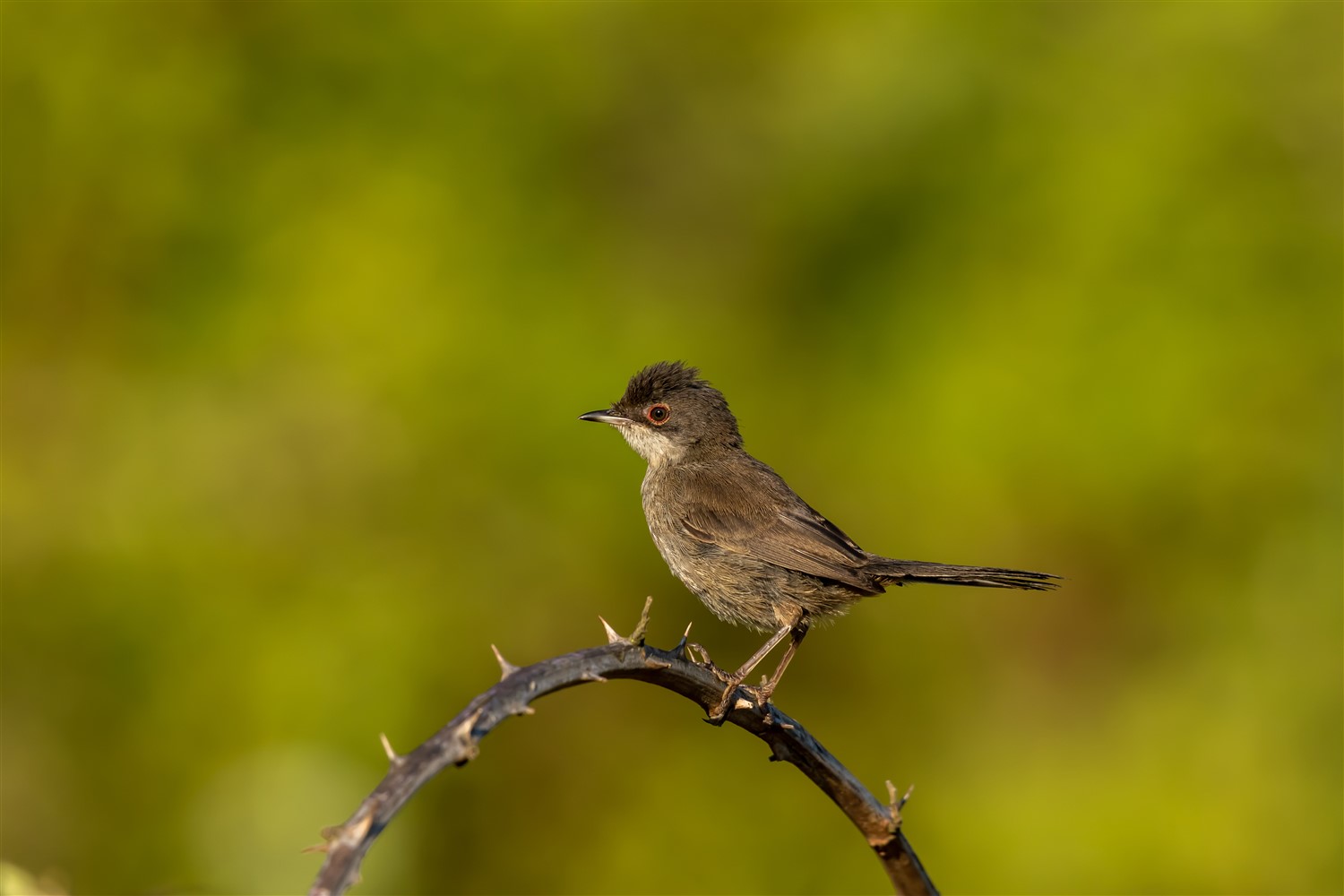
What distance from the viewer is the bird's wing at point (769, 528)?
4.66 meters

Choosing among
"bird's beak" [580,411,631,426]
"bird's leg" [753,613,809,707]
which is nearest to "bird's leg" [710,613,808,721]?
"bird's leg" [753,613,809,707]

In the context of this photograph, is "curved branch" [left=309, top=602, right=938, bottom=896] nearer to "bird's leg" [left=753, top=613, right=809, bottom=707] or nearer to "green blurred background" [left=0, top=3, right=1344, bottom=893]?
"bird's leg" [left=753, top=613, right=809, bottom=707]

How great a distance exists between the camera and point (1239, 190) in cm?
767

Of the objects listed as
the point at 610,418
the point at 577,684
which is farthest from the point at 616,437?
the point at 577,684

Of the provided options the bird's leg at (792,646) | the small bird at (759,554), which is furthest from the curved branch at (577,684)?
the small bird at (759,554)

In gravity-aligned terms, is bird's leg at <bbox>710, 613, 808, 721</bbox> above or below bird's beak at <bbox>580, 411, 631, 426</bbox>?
below

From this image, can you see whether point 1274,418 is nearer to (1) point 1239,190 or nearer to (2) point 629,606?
(1) point 1239,190

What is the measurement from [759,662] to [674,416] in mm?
1481

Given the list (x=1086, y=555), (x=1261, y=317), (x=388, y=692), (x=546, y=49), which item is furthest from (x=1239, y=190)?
(x=388, y=692)

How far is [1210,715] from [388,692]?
13.9 feet

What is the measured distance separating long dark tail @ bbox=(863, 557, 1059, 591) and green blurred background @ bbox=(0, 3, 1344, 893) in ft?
7.00

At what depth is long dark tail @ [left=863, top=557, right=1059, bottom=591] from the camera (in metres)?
3.88

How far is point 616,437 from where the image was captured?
6750 mm

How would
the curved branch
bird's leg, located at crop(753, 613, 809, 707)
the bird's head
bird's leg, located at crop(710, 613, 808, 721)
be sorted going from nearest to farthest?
the curved branch
bird's leg, located at crop(710, 613, 808, 721)
bird's leg, located at crop(753, 613, 809, 707)
the bird's head
